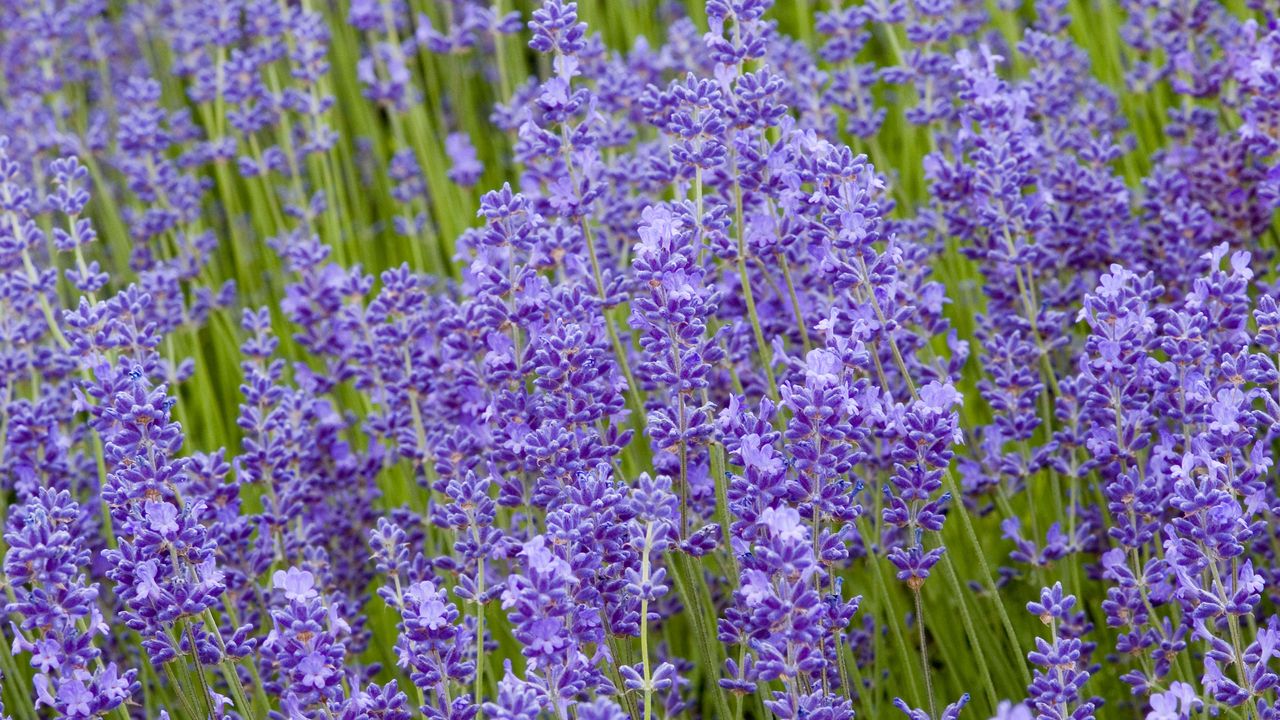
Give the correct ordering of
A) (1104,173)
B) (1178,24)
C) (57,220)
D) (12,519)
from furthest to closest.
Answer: (57,220) → (1178,24) → (1104,173) → (12,519)

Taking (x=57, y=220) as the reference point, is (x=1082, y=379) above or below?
below

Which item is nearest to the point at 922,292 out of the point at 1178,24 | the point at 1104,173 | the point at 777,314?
the point at 777,314

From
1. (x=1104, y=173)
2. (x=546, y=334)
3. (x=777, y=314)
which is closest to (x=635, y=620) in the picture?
(x=546, y=334)

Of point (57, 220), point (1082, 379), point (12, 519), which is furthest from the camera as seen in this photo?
point (57, 220)

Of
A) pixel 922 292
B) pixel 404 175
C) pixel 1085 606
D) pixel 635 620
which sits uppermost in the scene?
pixel 404 175

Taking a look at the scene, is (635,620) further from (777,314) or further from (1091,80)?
(1091,80)

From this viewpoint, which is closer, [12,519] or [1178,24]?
[12,519]

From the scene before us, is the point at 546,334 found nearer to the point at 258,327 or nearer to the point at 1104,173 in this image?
the point at 258,327
